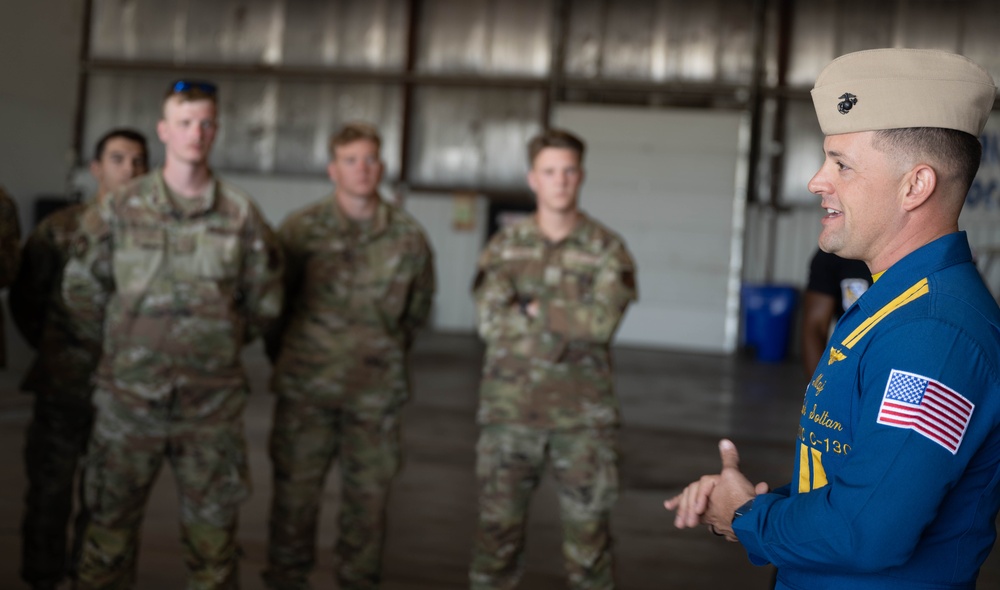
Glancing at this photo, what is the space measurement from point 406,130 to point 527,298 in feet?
32.5

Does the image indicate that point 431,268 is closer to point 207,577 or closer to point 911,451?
point 207,577

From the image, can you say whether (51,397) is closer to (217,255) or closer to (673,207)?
(217,255)

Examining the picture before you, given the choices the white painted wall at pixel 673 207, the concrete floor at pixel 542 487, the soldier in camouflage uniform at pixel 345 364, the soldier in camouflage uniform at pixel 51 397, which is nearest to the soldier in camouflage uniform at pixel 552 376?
the soldier in camouflage uniform at pixel 345 364

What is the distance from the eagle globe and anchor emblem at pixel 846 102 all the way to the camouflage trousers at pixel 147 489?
2.38 metres

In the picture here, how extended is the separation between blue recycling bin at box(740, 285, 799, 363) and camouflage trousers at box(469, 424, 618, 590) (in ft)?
29.2

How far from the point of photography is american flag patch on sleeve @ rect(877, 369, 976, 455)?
4.03 feet

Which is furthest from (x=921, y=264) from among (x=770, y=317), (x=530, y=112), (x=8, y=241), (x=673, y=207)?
(x=530, y=112)

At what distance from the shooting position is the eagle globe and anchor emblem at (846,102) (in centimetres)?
140

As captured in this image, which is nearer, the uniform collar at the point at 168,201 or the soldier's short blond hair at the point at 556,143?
the uniform collar at the point at 168,201

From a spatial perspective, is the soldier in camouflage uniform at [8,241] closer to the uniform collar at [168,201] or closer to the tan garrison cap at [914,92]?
the uniform collar at [168,201]

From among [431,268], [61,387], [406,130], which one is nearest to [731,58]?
[406,130]

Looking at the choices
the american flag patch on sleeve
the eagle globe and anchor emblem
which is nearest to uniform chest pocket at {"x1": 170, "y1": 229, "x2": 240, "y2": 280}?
the eagle globe and anchor emblem

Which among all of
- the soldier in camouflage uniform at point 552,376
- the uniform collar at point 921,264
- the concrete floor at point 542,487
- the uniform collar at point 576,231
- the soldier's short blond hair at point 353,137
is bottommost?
the concrete floor at point 542,487

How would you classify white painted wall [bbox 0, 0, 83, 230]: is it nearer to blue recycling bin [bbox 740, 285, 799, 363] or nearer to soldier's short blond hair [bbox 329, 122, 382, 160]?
soldier's short blond hair [bbox 329, 122, 382, 160]
